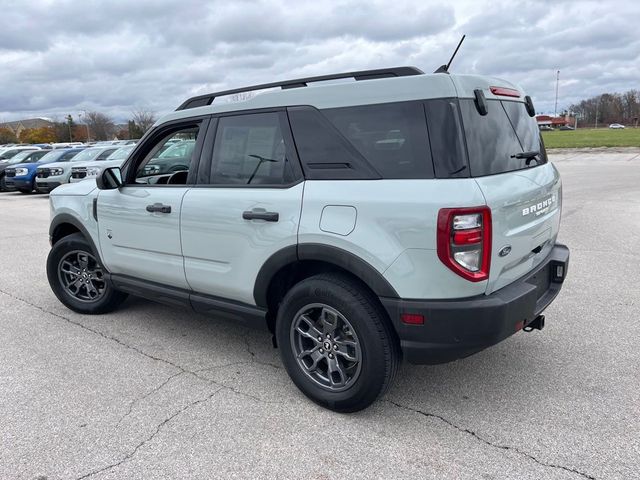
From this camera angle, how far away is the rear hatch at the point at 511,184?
8.89 feet

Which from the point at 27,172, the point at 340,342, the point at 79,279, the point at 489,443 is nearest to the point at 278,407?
the point at 340,342

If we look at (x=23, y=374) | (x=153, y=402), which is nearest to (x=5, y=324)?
(x=23, y=374)

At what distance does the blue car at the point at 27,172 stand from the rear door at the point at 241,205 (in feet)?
52.6

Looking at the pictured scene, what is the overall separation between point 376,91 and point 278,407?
6.44 ft

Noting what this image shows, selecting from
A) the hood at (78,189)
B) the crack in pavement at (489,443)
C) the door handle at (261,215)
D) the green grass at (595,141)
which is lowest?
the crack in pavement at (489,443)

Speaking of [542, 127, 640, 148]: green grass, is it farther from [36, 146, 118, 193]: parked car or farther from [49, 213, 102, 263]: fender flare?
[49, 213, 102, 263]: fender flare

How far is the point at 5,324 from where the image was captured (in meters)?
4.76

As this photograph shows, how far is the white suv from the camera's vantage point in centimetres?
267

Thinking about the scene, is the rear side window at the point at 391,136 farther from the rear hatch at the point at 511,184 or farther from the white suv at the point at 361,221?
the rear hatch at the point at 511,184

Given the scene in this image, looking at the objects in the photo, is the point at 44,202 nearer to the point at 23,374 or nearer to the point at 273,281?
the point at 23,374

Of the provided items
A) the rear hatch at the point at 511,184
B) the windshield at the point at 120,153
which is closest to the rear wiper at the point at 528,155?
the rear hatch at the point at 511,184

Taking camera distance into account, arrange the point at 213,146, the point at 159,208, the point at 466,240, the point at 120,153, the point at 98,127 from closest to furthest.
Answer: the point at 466,240 < the point at 213,146 < the point at 159,208 < the point at 120,153 < the point at 98,127

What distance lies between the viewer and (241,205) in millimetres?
3342

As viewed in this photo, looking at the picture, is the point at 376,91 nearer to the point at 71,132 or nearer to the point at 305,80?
the point at 305,80
